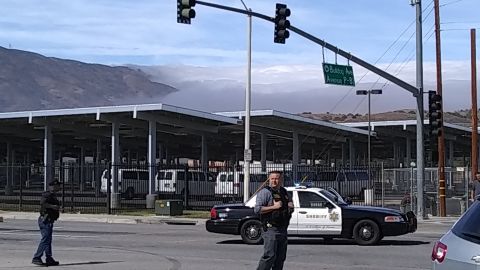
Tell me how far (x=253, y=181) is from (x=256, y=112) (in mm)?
6338

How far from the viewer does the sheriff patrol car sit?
17.9 metres

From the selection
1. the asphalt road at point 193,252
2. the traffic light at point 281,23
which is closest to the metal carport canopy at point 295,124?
the traffic light at point 281,23

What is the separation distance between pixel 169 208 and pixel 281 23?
40.9 ft

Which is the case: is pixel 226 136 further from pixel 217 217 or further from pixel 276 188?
pixel 276 188

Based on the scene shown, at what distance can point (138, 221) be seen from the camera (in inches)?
1191

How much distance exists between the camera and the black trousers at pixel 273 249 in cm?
978

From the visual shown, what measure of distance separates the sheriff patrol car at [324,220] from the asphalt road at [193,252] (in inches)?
12.7

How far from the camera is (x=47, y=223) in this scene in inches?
540

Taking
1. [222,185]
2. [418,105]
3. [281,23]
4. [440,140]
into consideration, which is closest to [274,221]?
[281,23]

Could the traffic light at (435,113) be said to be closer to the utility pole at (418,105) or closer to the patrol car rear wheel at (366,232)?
the utility pole at (418,105)

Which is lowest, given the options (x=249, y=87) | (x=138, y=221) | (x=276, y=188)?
(x=138, y=221)

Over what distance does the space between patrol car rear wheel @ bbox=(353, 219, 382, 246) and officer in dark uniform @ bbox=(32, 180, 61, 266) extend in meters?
7.52

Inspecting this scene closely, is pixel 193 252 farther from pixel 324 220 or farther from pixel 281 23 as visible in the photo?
pixel 281 23

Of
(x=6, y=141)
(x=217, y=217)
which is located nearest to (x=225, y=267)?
(x=217, y=217)
